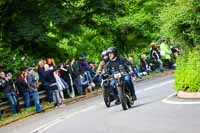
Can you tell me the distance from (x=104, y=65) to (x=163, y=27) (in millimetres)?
2362

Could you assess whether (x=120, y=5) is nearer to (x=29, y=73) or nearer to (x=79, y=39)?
(x=79, y=39)

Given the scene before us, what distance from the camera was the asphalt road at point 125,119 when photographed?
1481 centimetres

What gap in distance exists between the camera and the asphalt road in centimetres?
1481

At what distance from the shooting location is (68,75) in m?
29.5

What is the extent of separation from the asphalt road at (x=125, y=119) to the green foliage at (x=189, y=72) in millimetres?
540

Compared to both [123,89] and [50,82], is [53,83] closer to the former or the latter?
[50,82]

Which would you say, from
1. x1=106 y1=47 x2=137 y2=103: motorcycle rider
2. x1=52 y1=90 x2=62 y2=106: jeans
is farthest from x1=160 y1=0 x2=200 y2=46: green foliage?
x1=52 y1=90 x2=62 y2=106: jeans

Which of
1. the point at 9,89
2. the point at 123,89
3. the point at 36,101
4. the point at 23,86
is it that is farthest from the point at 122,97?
the point at 23,86

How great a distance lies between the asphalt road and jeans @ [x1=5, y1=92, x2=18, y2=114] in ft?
4.74

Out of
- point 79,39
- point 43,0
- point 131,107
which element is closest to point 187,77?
point 131,107

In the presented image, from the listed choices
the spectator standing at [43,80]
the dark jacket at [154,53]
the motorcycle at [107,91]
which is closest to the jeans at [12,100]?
the spectator standing at [43,80]

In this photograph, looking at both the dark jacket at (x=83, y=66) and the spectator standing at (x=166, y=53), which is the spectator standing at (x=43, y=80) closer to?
the dark jacket at (x=83, y=66)

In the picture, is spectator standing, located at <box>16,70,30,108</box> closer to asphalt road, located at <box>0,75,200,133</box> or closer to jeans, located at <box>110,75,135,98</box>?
asphalt road, located at <box>0,75,200,133</box>

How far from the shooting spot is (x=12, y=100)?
2500cm
